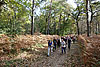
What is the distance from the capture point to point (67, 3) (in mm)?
26750

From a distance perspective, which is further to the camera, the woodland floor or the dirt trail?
the dirt trail

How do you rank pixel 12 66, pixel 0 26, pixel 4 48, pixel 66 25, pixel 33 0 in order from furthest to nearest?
pixel 66 25
pixel 0 26
pixel 33 0
pixel 4 48
pixel 12 66

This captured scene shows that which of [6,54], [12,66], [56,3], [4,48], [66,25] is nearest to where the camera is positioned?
[12,66]

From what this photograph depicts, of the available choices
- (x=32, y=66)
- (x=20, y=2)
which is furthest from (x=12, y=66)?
(x=20, y=2)

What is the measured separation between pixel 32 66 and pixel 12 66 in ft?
4.74

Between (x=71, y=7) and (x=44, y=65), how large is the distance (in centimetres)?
2623

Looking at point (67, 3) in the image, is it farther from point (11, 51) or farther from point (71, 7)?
point (11, 51)

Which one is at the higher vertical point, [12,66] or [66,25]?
[66,25]

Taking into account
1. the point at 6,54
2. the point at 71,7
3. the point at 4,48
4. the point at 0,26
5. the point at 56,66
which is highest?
the point at 71,7

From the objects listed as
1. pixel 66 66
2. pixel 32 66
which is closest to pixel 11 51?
pixel 32 66

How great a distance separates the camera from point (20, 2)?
589 cm

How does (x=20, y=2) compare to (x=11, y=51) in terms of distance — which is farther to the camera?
(x=11, y=51)

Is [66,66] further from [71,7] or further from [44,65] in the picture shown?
[71,7]

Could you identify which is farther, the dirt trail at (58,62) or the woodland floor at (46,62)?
the dirt trail at (58,62)
